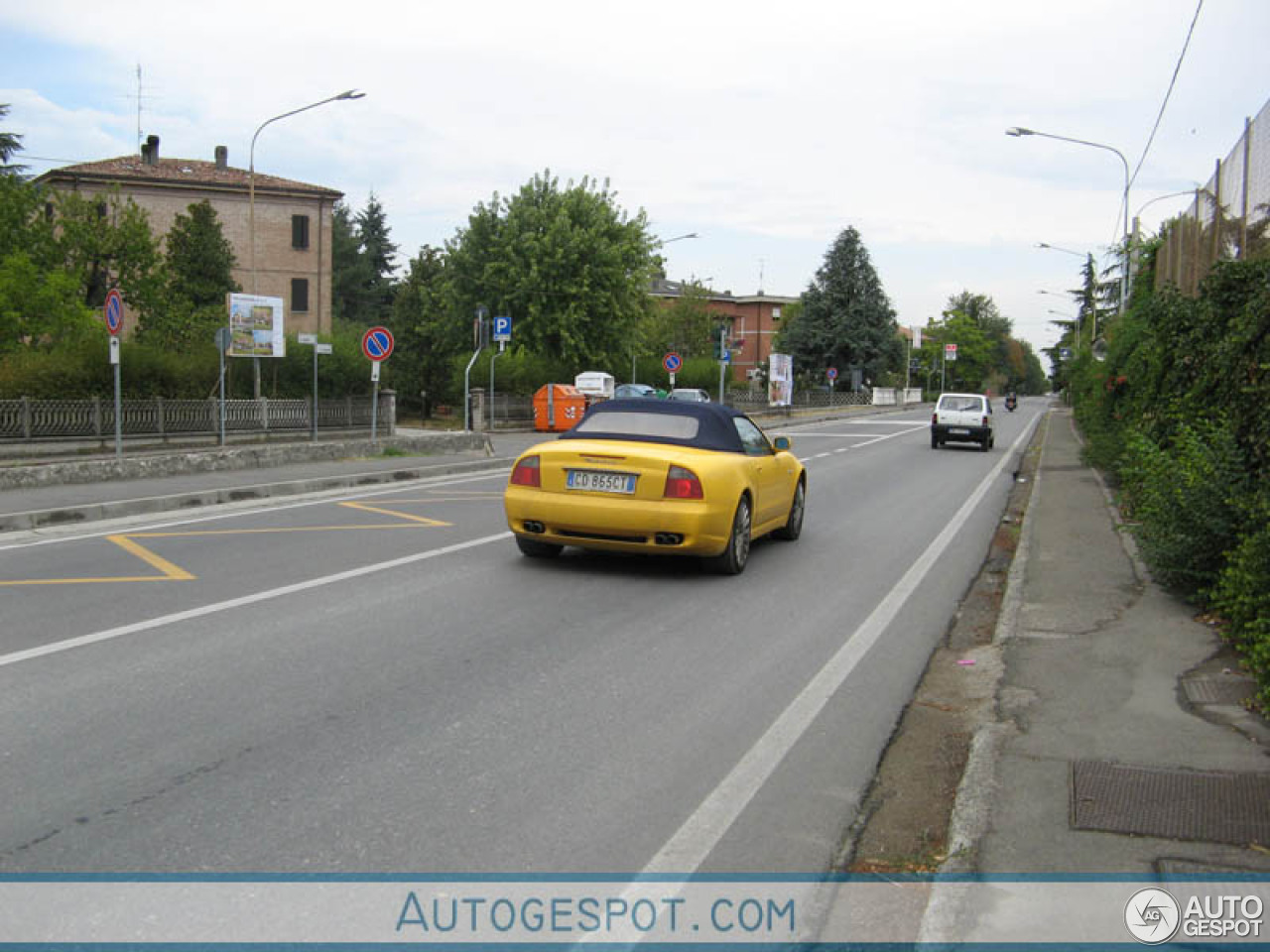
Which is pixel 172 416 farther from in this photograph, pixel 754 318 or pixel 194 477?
pixel 754 318

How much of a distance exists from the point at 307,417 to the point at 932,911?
2768cm

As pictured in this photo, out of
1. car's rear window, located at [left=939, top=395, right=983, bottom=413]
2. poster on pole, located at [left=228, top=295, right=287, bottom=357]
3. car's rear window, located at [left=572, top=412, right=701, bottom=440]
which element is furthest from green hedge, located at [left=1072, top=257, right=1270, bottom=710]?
poster on pole, located at [left=228, top=295, right=287, bottom=357]

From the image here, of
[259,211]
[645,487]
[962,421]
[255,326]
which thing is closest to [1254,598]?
[645,487]

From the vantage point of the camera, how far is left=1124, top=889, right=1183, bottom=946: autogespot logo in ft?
10.9

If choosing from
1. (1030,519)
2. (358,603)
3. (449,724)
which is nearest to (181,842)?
(449,724)

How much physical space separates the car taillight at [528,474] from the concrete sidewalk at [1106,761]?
373cm

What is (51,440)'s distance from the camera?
2281 cm

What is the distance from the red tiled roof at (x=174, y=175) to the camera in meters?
56.3

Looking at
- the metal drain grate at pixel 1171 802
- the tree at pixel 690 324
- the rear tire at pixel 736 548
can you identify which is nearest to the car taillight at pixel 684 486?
the rear tire at pixel 736 548

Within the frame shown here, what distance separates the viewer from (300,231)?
5969 centimetres

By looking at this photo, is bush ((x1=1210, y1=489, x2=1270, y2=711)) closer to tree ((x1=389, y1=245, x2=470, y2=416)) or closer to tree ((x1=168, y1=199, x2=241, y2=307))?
tree ((x1=389, y1=245, x2=470, y2=416))

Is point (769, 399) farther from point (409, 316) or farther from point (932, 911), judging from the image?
point (932, 911)

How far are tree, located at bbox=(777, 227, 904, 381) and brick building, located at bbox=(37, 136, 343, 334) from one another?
42.2m

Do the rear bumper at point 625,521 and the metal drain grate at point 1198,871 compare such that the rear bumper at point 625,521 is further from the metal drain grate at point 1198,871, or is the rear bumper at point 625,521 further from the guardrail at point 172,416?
the guardrail at point 172,416
